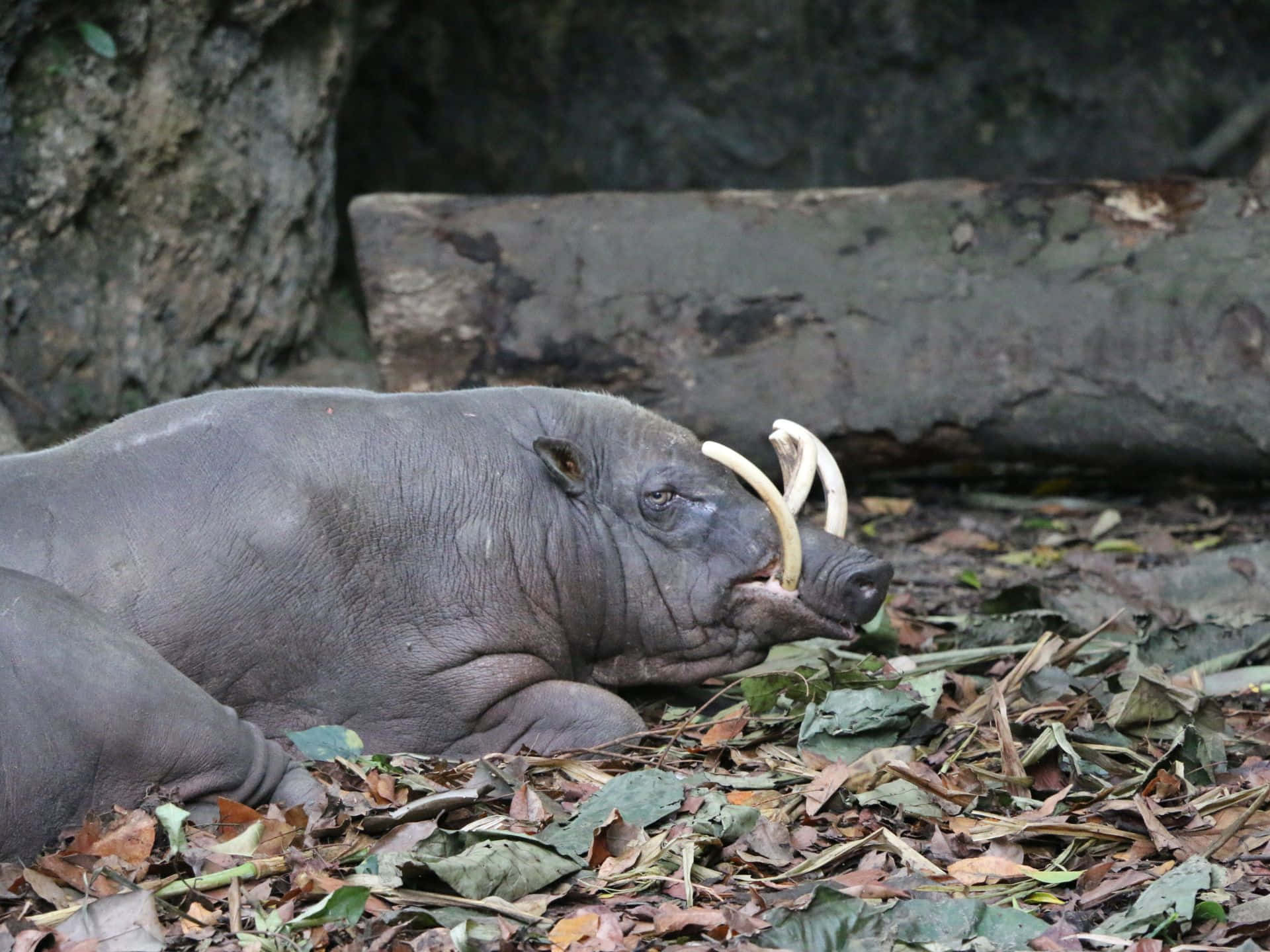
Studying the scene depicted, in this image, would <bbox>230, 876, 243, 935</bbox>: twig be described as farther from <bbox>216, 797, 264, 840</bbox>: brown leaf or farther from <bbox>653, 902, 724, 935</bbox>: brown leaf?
<bbox>653, 902, 724, 935</bbox>: brown leaf

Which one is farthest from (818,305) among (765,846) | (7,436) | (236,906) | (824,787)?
(236,906)

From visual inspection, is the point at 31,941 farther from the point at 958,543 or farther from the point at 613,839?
the point at 958,543

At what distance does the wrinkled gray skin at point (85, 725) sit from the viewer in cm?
390

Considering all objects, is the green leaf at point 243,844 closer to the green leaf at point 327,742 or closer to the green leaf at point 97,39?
the green leaf at point 327,742

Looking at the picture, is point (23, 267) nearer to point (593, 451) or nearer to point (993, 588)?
point (593, 451)

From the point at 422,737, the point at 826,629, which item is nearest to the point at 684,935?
the point at 422,737

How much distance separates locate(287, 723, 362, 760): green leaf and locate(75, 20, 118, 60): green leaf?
13.5ft

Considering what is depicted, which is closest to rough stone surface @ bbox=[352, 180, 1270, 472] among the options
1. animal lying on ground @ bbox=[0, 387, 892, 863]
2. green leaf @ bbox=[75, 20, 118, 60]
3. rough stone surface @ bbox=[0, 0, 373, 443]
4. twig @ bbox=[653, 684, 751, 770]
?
rough stone surface @ bbox=[0, 0, 373, 443]

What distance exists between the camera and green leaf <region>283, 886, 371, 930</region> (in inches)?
139

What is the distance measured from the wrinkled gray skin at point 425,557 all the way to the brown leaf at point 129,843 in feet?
2.44

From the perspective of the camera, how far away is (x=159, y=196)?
8.18 metres

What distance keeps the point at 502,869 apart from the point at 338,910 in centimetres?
38

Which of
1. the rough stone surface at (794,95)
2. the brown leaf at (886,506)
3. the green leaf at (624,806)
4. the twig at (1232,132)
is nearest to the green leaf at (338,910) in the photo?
the green leaf at (624,806)

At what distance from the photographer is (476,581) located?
5090 millimetres
